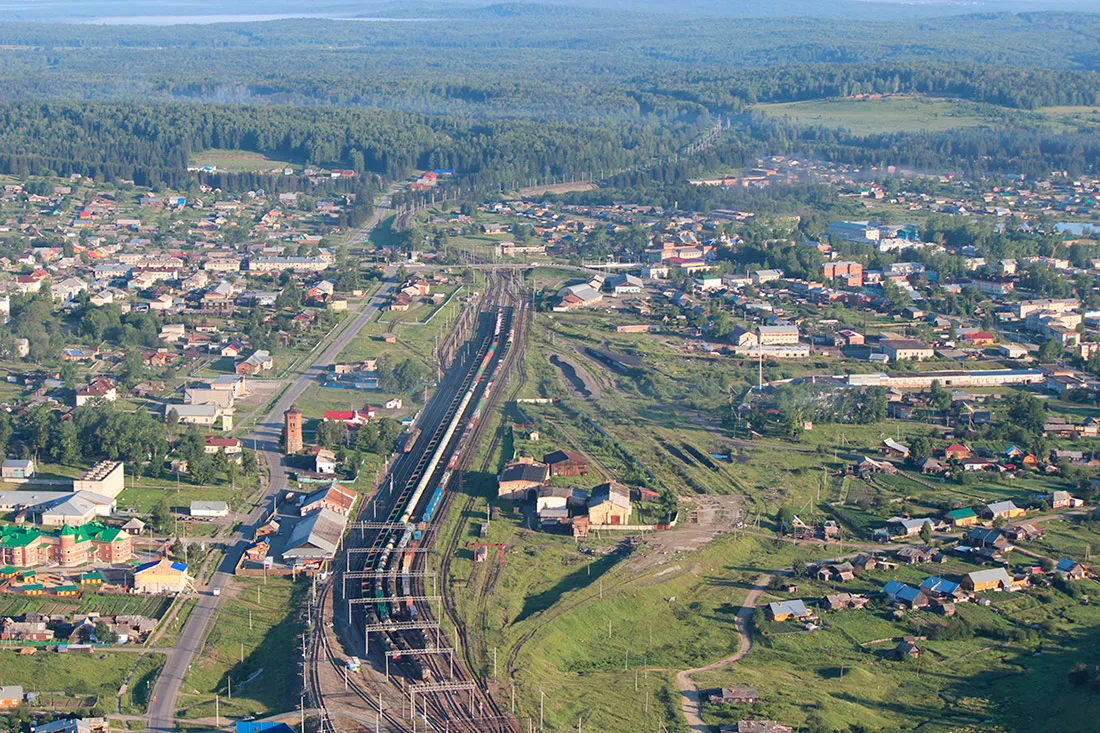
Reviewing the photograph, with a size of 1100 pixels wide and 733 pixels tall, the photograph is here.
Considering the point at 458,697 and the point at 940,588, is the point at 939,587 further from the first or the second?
the point at 458,697

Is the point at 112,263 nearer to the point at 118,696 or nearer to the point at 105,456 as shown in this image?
the point at 105,456

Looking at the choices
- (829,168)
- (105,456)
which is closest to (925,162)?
(829,168)

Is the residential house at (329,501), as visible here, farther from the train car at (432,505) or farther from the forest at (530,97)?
the forest at (530,97)

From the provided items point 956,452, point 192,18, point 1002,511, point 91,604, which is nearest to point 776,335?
point 956,452

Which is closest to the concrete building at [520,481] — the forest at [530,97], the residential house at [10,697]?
the residential house at [10,697]

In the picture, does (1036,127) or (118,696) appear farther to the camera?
(1036,127)

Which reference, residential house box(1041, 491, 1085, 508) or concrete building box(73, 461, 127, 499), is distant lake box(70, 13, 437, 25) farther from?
residential house box(1041, 491, 1085, 508)
